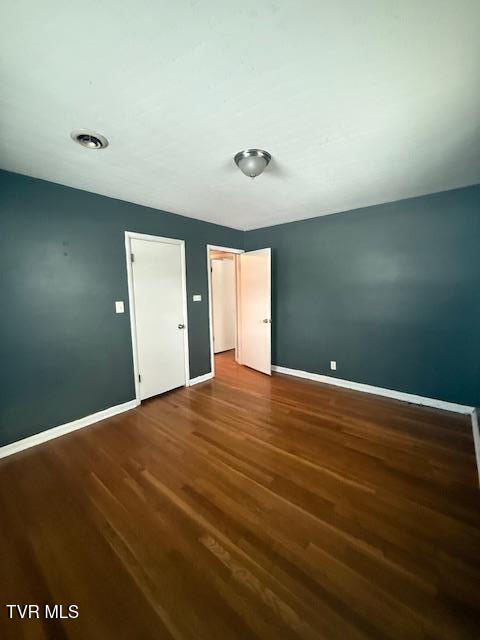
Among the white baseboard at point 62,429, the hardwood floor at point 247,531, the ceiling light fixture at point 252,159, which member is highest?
the ceiling light fixture at point 252,159

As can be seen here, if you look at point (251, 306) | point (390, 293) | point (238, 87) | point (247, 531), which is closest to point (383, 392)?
point (390, 293)

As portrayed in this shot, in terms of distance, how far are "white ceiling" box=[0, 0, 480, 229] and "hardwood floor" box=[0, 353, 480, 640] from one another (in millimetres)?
2399

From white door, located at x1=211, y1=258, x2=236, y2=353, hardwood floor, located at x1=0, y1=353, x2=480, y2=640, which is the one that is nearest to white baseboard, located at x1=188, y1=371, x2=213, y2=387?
hardwood floor, located at x1=0, y1=353, x2=480, y2=640

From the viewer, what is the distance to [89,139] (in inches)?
63.4

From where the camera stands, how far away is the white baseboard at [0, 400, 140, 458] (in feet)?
7.02

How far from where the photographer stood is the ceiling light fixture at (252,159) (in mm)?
1782

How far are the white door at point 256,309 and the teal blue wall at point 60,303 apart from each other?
1.55 meters

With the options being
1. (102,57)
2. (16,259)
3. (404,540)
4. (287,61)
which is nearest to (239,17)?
(287,61)

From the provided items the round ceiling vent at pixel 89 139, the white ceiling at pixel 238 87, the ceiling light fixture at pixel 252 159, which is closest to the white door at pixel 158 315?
the white ceiling at pixel 238 87

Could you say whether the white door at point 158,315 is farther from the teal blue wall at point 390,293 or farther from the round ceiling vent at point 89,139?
the teal blue wall at point 390,293

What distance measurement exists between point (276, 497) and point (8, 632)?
4.50 ft

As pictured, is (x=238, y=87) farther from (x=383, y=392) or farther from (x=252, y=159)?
(x=383, y=392)

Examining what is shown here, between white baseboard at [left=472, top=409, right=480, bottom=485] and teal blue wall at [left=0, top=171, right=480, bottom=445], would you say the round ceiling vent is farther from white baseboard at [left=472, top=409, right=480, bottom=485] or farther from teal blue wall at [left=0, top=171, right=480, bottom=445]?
white baseboard at [left=472, top=409, right=480, bottom=485]

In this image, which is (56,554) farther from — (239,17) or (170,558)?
(239,17)
